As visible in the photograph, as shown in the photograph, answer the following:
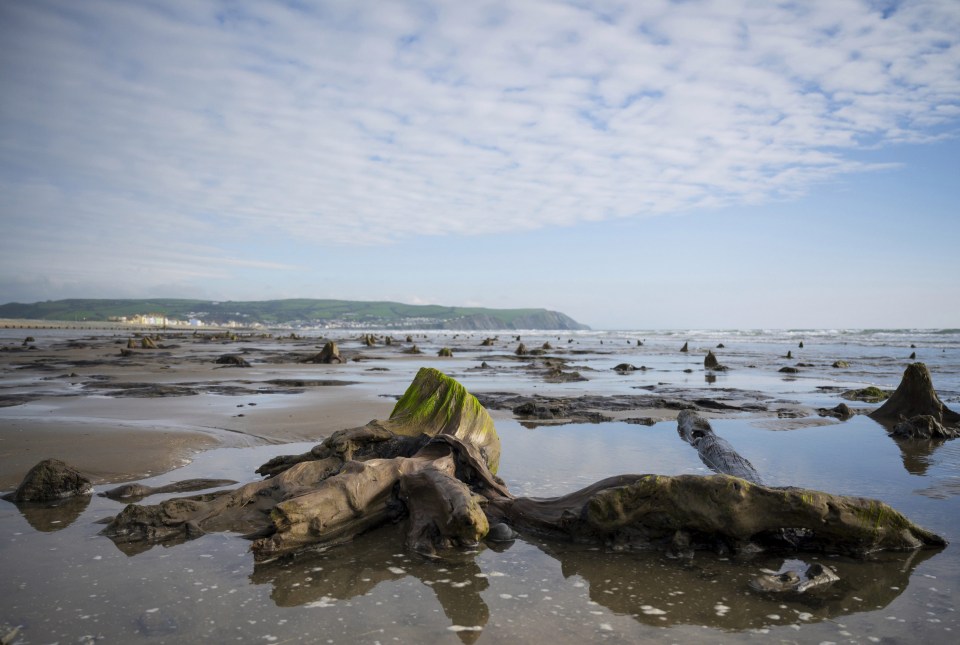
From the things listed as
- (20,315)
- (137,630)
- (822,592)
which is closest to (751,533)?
(822,592)

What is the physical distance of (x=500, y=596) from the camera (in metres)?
4.25

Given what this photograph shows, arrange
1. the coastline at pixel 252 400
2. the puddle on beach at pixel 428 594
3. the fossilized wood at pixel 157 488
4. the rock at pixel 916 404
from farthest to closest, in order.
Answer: the rock at pixel 916 404, the coastline at pixel 252 400, the fossilized wood at pixel 157 488, the puddle on beach at pixel 428 594

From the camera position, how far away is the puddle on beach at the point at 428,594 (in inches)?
146

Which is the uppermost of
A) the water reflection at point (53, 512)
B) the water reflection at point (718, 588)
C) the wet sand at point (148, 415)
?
the water reflection at point (718, 588)

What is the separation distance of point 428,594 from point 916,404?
12.2m

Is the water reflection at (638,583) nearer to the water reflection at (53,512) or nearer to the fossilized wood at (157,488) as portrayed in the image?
the water reflection at (53,512)

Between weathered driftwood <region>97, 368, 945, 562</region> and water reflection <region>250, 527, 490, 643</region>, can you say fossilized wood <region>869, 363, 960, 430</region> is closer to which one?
weathered driftwood <region>97, 368, 945, 562</region>

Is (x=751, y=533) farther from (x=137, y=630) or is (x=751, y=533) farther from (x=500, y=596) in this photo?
(x=137, y=630)

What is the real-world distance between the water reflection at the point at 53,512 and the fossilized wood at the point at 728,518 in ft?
14.9

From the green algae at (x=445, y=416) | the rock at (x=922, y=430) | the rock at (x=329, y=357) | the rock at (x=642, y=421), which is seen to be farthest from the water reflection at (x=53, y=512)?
the rock at (x=329, y=357)

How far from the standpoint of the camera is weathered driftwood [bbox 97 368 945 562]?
16.1ft

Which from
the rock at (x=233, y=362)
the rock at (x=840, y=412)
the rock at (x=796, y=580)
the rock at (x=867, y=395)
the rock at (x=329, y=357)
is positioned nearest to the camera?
the rock at (x=796, y=580)

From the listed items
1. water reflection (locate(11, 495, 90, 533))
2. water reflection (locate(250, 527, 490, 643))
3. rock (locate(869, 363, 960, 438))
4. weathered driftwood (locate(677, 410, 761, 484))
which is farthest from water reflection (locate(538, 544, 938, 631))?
rock (locate(869, 363, 960, 438))

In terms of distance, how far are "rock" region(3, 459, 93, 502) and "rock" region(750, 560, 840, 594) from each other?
6.62 metres
